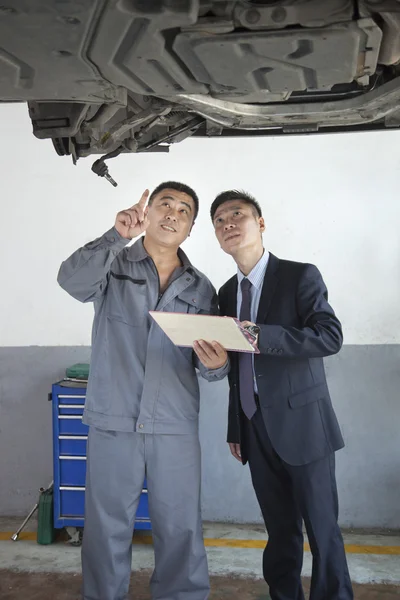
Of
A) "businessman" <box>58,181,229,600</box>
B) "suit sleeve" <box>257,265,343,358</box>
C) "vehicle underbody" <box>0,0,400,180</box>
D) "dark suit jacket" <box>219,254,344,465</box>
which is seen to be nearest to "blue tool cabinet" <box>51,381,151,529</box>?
"businessman" <box>58,181,229,600</box>

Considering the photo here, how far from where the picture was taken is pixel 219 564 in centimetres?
276

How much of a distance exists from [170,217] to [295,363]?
735mm

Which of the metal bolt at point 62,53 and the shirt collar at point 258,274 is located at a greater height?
the metal bolt at point 62,53

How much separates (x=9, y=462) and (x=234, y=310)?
1.90m

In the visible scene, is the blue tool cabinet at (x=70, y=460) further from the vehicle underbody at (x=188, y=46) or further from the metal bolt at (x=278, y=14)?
the metal bolt at (x=278, y=14)

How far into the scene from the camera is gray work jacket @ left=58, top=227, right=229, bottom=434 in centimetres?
208

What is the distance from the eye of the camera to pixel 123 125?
1965mm

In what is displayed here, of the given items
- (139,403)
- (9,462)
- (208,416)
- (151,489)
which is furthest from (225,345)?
(9,462)

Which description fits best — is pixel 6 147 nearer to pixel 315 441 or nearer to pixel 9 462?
pixel 9 462

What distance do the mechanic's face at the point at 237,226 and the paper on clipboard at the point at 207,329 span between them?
0.41 meters

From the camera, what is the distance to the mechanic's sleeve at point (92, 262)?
2.05 meters

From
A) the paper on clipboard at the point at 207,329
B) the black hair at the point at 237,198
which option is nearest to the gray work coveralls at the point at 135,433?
the paper on clipboard at the point at 207,329

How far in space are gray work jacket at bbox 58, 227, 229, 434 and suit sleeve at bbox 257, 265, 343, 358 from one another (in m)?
0.27

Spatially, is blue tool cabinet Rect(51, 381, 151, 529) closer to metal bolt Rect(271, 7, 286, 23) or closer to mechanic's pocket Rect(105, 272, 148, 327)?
mechanic's pocket Rect(105, 272, 148, 327)
